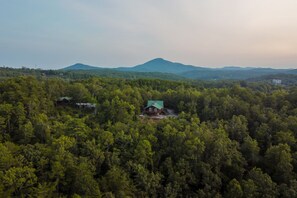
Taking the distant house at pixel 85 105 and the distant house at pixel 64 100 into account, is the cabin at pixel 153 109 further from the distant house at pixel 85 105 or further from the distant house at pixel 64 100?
the distant house at pixel 64 100

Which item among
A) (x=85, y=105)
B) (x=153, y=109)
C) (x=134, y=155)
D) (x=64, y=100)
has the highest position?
(x=64, y=100)

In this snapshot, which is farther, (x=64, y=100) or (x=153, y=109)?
(x=64, y=100)

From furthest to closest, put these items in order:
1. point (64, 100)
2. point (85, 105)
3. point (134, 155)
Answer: point (64, 100)
point (85, 105)
point (134, 155)

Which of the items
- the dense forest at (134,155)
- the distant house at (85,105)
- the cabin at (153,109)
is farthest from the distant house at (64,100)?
the cabin at (153,109)

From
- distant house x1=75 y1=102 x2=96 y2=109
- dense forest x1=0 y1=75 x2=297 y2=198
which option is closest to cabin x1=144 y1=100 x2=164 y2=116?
dense forest x1=0 y1=75 x2=297 y2=198

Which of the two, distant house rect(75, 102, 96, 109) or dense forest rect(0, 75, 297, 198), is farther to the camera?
distant house rect(75, 102, 96, 109)

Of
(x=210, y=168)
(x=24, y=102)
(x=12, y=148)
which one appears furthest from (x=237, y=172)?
(x=24, y=102)

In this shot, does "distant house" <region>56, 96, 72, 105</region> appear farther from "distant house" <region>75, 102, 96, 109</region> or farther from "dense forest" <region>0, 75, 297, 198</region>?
"dense forest" <region>0, 75, 297, 198</region>

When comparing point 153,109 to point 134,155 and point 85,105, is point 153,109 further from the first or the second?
point 134,155

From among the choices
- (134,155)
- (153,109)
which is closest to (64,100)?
(153,109)
